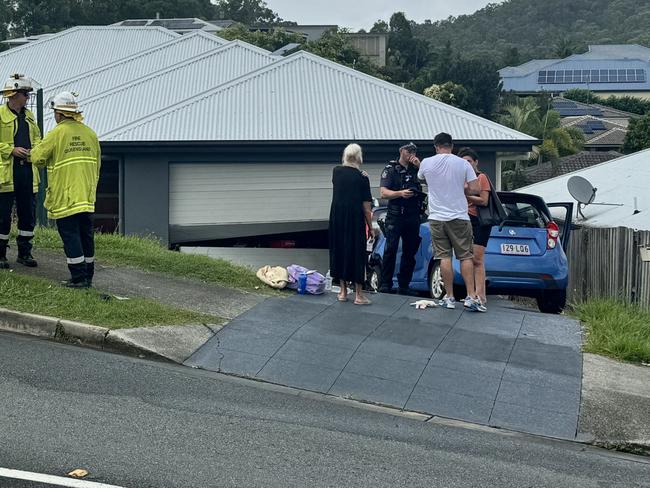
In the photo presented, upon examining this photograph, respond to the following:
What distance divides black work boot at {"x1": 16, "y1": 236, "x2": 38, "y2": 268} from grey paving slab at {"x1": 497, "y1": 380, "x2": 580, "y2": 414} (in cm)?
522

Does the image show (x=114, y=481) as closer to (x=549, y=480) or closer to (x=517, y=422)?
(x=549, y=480)

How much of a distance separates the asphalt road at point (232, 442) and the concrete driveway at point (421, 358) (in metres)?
0.38

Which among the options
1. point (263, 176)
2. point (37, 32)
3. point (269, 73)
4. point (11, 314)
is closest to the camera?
point (11, 314)

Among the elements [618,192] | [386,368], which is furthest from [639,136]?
[386,368]

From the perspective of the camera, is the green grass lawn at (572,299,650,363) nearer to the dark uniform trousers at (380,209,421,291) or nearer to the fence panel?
the fence panel

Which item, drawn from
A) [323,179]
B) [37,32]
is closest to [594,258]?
[323,179]

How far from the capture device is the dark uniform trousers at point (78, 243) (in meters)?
9.12

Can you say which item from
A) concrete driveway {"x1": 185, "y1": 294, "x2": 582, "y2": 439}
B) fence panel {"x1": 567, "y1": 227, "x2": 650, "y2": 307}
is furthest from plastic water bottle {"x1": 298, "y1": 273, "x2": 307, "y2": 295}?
fence panel {"x1": 567, "y1": 227, "x2": 650, "y2": 307}

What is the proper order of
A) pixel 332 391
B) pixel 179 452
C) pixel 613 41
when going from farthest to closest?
pixel 613 41, pixel 332 391, pixel 179 452

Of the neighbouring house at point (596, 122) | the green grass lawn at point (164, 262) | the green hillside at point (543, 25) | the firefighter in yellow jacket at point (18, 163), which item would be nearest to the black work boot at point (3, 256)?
the firefighter in yellow jacket at point (18, 163)

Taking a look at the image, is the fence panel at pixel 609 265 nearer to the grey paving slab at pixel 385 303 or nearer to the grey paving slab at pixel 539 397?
the grey paving slab at pixel 385 303

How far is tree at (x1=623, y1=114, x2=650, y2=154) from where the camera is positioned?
58.0 meters

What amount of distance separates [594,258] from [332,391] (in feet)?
24.5

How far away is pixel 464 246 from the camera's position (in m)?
9.71
